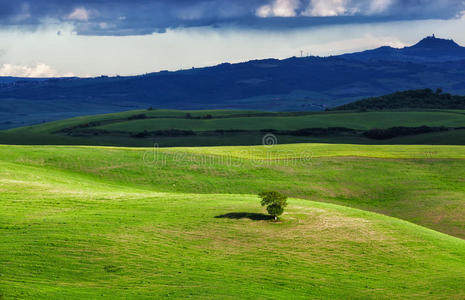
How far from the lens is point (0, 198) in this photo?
4441cm

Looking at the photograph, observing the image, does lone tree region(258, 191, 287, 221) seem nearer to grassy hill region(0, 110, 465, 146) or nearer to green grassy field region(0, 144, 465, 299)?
green grassy field region(0, 144, 465, 299)

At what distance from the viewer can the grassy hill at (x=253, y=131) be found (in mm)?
126750

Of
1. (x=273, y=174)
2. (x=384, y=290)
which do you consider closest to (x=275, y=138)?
(x=273, y=174)

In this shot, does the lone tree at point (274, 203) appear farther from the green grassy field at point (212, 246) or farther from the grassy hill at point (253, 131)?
the grassy hill at point (253, 131)

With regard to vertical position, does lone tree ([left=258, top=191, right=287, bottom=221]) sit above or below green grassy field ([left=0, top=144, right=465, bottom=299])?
above

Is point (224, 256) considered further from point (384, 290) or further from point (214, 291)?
point (384, 290)

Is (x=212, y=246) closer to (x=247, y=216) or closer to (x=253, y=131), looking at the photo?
(x=247, y=216)

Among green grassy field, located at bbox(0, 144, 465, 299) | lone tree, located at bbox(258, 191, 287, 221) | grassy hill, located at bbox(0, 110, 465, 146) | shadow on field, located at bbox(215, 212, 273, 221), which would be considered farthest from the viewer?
grassy hill, located at bbox(0, 110, 465, 146)

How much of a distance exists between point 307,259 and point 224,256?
479 centimetres

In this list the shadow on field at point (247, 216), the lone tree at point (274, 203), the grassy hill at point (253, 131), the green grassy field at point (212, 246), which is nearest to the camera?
the green grassy field at point (212, 246)

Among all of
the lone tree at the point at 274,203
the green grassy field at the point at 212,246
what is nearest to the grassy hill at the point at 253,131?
the green grassy field at the point at 212,246

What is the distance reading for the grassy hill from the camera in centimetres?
12675

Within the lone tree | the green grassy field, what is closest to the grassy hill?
the green grassy field

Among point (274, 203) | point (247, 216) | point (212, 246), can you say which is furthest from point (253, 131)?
point (212, 246)
